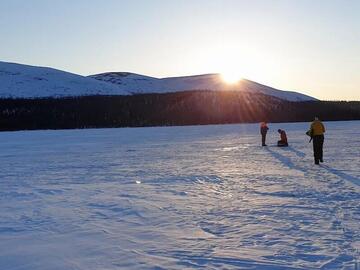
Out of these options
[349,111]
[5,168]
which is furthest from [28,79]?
[5,168]

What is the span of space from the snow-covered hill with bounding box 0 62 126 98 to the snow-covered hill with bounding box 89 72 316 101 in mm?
19777

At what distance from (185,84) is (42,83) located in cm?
5642

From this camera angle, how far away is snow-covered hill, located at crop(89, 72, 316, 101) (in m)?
164

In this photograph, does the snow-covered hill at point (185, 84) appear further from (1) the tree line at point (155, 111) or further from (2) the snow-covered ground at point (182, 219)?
(2) the snow-covered ground at point (182, 219)

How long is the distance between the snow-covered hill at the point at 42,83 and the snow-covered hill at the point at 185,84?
19.8 metres

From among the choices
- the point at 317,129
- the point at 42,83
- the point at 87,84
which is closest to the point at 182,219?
the point at 317,129

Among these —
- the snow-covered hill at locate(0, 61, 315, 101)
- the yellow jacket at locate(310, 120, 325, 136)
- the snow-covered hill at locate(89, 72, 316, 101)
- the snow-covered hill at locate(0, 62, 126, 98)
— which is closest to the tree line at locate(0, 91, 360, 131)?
the snow-covered hill at locate(0, 62, 126, 98)

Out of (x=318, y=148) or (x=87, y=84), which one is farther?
(x=87, y=84)

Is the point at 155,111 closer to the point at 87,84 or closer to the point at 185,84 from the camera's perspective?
the point at 87,84

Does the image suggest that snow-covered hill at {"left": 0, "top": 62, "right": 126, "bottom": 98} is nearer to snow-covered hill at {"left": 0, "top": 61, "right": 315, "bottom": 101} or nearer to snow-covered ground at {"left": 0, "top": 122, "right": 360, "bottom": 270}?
snow-covered hill at {"left": 0, "top": 61, "right": 315, "bottom": 101}

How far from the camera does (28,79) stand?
439 ft

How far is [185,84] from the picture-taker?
567ft

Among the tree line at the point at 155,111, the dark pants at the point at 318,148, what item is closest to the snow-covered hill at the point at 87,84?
the tree line at the point at 155,111

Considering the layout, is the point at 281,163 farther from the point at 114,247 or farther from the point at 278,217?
the point at 114,247
